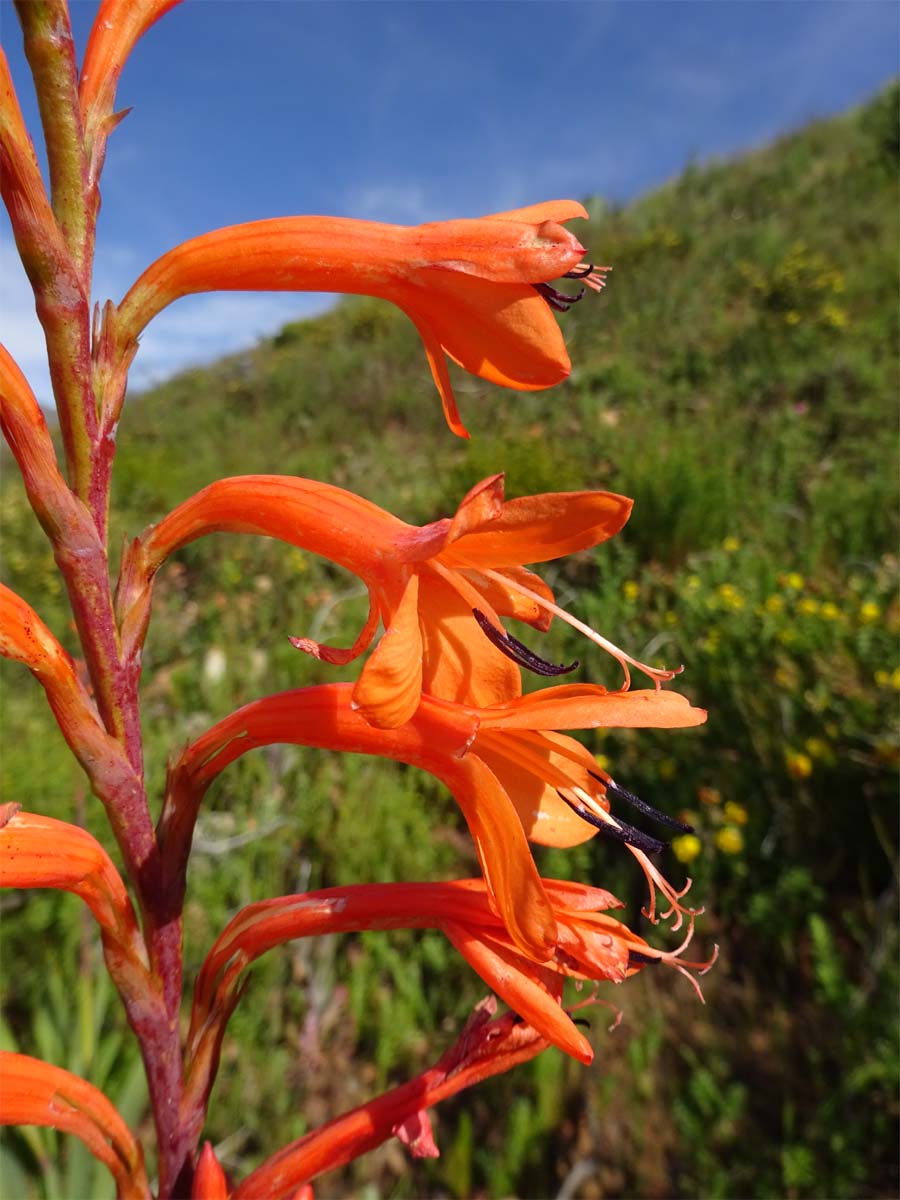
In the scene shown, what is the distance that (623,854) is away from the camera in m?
3.30

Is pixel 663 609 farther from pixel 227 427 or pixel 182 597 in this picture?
pixel 227 427

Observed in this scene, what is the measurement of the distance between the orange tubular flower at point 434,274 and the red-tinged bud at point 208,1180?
1.04 meters

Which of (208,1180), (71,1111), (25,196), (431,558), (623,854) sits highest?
(25,196)

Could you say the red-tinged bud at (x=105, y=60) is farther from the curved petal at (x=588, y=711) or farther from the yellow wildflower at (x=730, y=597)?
the yellow wildflower at (x=730, y=597)

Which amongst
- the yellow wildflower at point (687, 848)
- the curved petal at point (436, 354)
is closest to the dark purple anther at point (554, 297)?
the curved petal at point (436, 354)

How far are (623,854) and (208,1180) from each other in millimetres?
2604

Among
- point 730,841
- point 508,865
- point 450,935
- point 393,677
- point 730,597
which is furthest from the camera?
point 730,597

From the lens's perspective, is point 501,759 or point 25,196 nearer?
point 25,196

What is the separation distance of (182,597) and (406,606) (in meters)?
5.49

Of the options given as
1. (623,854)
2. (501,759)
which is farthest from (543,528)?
(623,854)

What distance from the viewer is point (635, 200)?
49.6ft

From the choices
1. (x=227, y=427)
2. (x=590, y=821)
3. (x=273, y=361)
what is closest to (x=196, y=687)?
(x=590, y=821)

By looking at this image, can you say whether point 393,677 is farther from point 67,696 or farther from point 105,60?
point 105,60

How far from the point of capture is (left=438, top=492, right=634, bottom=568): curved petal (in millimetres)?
871
